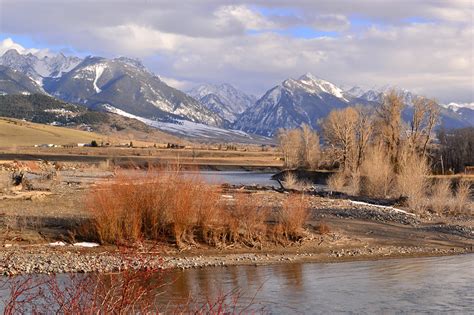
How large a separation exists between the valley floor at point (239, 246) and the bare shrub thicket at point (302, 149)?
5526 cm

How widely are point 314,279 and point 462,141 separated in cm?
9202

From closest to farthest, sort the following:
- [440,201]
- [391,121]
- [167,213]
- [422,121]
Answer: [167,213], [440,201], [391,121], [422,121]

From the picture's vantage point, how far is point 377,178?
6153 centimetres

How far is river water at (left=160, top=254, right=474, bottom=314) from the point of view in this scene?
2195 centimetres

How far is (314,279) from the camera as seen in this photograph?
26938mm

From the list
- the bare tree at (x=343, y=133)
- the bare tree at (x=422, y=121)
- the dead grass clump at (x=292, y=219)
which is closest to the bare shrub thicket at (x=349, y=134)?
the bare tree at (x=343, y=133)

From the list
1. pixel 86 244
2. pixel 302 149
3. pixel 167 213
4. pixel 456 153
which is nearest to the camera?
pixel 86 244

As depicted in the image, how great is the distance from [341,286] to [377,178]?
37.5m

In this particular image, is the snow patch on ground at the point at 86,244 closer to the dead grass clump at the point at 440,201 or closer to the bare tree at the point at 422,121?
the dead grass clump at the point at 440,201

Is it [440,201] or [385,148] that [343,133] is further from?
[440,201]

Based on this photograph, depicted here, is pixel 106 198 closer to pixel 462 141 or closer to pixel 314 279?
pixel 314 279

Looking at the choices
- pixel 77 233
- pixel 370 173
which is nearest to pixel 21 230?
pixel 77 233

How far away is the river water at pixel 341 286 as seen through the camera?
2195cm

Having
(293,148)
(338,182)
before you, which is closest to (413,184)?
(338,182)
